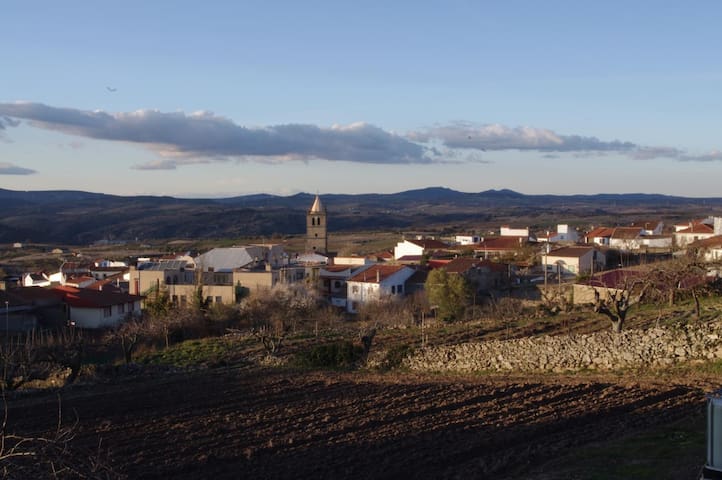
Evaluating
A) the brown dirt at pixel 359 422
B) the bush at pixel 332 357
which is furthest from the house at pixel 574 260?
the brown dirt at pixel 359 422

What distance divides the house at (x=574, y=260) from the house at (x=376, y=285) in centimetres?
926

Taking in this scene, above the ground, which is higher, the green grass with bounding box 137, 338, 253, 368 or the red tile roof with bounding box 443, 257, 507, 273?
the red tile roof with bounding box 443, 257, 507, 273

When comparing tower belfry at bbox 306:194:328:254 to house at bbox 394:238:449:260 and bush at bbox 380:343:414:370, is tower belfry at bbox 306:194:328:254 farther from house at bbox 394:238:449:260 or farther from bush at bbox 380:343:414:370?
bush at bbox 380:343:414:370

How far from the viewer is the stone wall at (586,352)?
18078 millimetres

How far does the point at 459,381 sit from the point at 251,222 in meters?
140

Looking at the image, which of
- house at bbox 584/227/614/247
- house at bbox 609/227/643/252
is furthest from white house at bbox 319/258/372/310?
house at bbox 584/227/614/247

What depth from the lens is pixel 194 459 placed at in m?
12.5

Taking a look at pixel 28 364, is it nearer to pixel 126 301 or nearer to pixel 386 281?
pixel 126 301

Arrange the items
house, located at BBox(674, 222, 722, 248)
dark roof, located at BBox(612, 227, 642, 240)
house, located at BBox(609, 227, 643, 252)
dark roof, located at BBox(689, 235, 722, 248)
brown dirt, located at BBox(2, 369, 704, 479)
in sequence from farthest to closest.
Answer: dark roof, located at BBox(612, 227, 642, 240), house, located at BBox(609, 227, 643, 252), house, located at BBox(674, 222, 722, 248), dark roof, located at BBox(689, 235, 722, 248), brown dirt, located at BBox(2, 369, 704, 479)

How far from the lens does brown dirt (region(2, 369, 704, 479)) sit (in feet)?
38.5

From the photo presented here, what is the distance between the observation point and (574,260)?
47938mm

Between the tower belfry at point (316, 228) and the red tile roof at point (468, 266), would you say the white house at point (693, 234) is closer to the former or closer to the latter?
the red tile roof at point (468, 266)

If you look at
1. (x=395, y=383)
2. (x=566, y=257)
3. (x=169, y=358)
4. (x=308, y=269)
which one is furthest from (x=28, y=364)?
→ (x=566, y=257)

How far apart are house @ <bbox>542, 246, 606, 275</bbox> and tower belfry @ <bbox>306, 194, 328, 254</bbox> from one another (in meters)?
29.9
